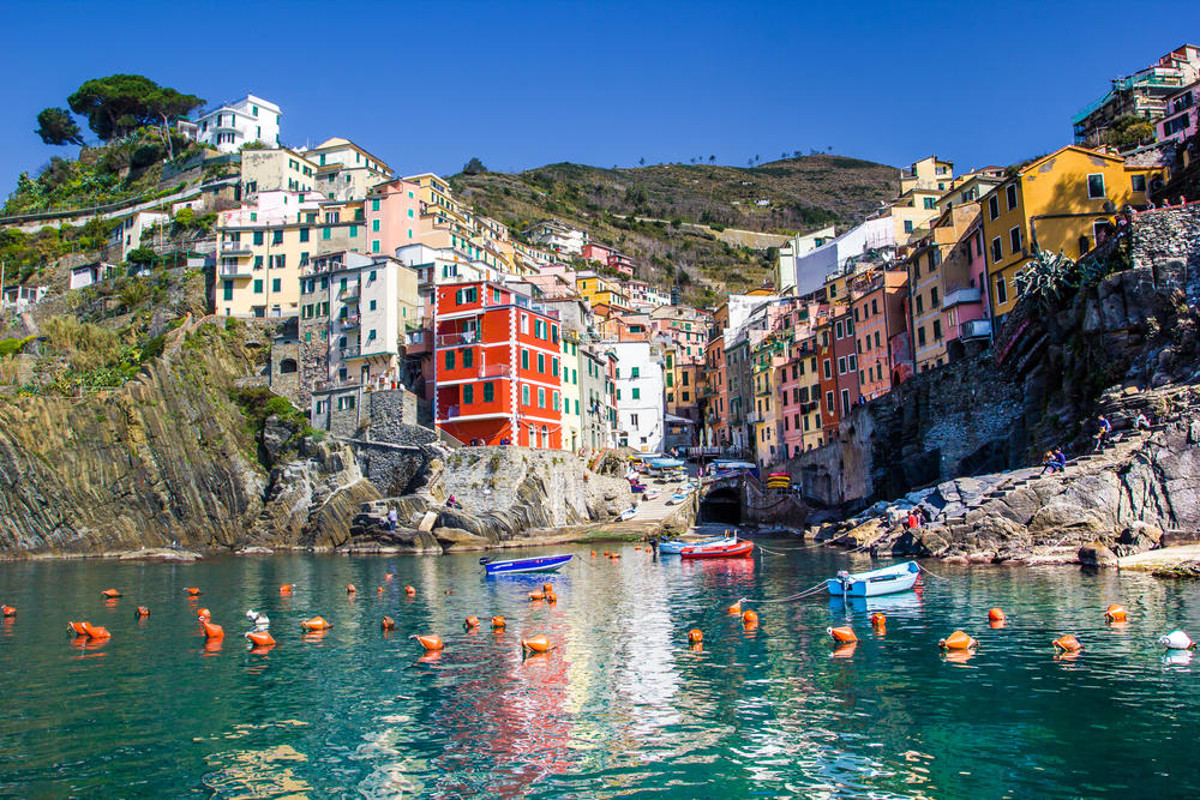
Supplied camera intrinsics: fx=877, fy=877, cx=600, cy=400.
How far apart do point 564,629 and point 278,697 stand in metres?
10.5

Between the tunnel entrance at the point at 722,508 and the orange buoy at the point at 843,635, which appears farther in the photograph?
the tunnel entrance at the point at 722,508

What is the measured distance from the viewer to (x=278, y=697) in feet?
66.3

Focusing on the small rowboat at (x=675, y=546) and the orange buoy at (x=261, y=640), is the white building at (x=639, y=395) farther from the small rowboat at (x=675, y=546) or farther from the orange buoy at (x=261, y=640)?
the orange buoy at (x=261, y=640)

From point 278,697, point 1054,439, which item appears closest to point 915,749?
point 278,697

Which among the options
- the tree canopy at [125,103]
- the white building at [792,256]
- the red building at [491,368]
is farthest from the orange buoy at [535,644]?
the tree canopy at [125,103]

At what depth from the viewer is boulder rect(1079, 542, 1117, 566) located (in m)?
34.3

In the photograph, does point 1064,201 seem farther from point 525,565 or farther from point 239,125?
point 239,125

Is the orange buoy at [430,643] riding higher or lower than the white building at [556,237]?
lower

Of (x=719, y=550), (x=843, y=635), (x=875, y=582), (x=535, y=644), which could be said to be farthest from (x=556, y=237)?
(x=843, y=635)

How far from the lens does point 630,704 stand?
18.8m

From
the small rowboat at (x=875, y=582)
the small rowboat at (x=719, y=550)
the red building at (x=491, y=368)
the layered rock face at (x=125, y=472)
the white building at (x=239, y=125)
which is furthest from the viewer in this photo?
the white building at (x=239, y=125)

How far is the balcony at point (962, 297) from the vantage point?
53438mm

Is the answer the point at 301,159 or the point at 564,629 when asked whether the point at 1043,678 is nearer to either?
the point at 564,629

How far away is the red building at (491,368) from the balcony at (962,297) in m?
30.8
